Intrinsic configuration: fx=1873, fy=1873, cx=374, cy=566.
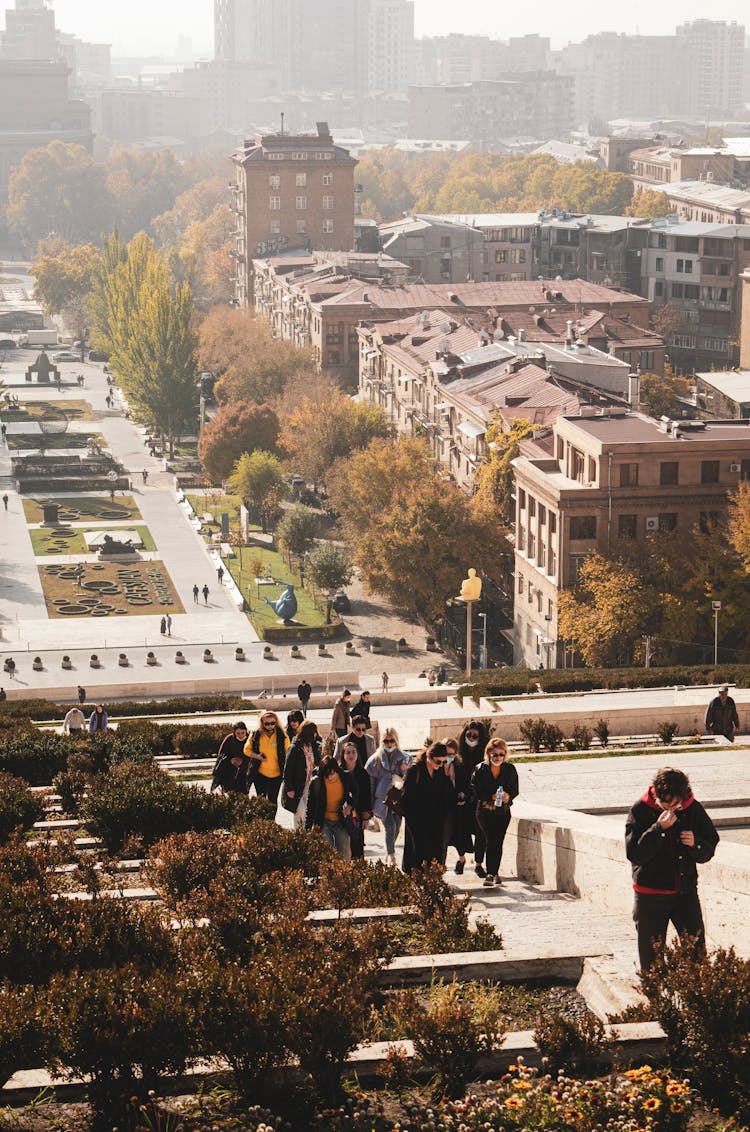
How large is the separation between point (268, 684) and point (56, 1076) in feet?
155

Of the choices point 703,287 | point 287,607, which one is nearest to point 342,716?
point 287,607

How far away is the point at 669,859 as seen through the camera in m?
14.6

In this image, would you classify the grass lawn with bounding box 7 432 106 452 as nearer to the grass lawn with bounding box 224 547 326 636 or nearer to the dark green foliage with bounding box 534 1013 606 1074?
the grass lawn with bounding box 224 547 326 636

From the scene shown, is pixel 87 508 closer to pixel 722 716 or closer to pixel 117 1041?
pixel 722 716

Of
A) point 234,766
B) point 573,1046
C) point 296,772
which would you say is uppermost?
point 573,1046

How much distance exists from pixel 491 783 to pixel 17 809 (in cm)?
632

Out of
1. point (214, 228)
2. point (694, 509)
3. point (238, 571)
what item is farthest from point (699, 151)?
point (694, 509)

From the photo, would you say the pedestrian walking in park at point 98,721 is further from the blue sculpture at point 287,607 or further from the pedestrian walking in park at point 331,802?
the blue sculpture at point 287,607

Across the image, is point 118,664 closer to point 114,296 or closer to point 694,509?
point 694,509

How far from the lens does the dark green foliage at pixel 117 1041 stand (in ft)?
40.5

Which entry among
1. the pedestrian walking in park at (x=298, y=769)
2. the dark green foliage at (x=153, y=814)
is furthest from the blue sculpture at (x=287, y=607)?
the dark green foliage at (x=153, y=814)

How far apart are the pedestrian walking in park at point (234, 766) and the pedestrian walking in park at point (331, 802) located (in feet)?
9.22

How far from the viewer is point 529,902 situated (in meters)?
18.7

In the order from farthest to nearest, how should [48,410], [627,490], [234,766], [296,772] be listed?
[48,410] < [627,490] < [234,766] < [296,772]
